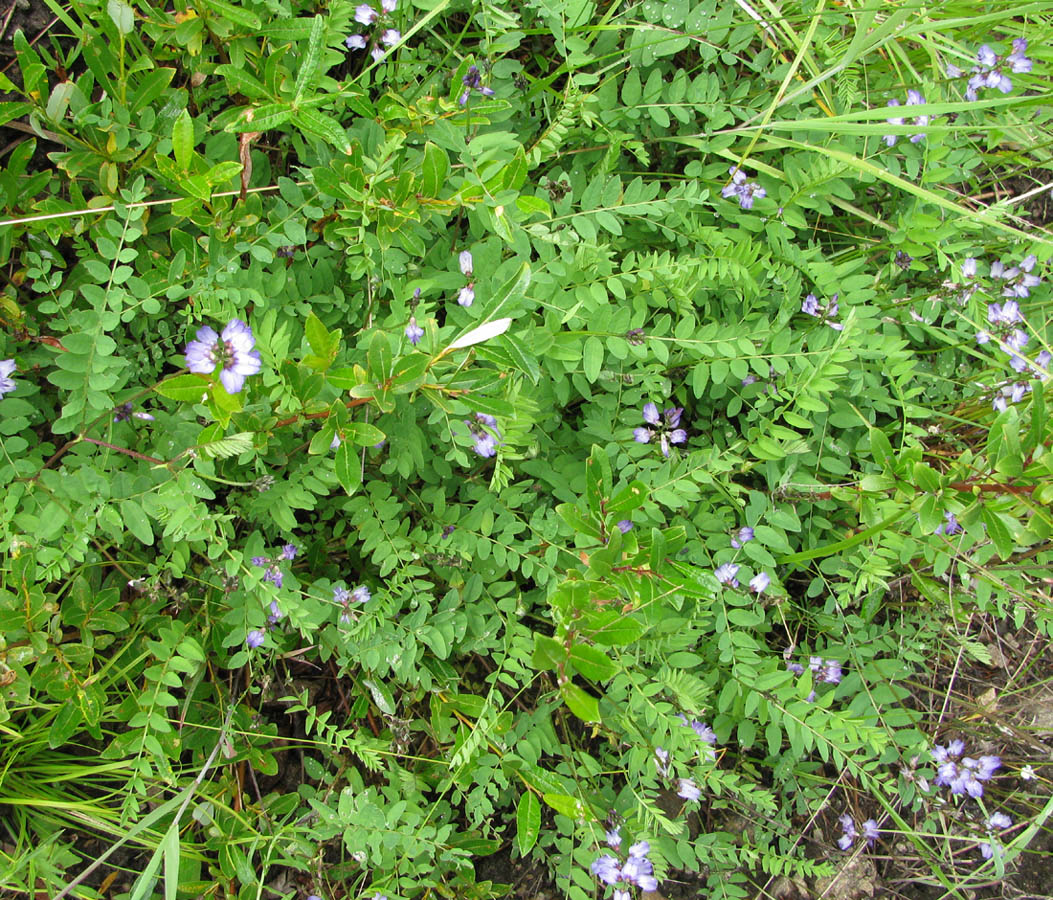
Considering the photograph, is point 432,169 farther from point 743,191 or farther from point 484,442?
point 743,191

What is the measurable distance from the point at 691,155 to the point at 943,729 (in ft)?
9.02

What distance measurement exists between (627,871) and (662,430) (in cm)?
146

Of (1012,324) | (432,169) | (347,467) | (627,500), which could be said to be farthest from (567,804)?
(1012,324)

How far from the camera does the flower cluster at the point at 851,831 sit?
3.29m

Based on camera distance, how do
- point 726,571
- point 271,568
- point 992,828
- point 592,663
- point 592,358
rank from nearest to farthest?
point 592,663, point 271,568, point 592,358, point 726,571, point 992,828

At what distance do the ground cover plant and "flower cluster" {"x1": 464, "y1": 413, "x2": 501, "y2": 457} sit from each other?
0.02m

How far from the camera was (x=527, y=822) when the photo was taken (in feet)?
7.43

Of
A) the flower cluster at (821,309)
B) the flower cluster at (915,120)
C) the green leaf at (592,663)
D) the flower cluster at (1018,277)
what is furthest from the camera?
the flower cluster at (1018,277)

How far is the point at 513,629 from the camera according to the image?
2559 millimetres

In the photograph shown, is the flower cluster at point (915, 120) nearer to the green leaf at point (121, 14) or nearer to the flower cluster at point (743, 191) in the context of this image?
the flower cluster at point (743, 191)

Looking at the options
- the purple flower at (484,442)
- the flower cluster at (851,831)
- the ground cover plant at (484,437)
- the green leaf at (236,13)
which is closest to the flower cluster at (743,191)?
the ground cover plant at (484,437)

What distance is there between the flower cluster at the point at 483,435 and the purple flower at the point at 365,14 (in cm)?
143

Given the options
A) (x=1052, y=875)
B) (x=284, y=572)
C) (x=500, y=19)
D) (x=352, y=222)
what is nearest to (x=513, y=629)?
(x=284, y=572)

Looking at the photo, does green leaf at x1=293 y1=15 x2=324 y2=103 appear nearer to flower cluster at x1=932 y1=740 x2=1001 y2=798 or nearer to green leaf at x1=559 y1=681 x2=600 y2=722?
green leaf at x1=559 y1=681 x2=600 y2=722
